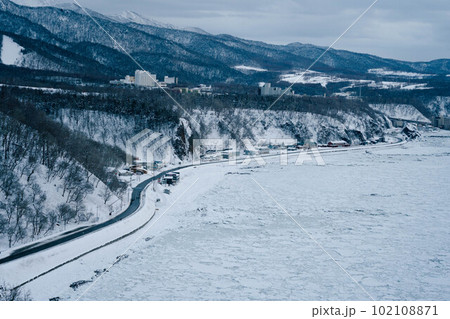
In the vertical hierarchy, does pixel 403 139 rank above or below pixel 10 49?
below

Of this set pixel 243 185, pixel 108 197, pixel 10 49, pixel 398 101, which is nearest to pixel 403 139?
pixel 398 101

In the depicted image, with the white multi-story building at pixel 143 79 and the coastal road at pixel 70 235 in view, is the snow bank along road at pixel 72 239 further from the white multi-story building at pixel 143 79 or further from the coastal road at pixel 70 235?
the white multi-story building at pixel 143 79

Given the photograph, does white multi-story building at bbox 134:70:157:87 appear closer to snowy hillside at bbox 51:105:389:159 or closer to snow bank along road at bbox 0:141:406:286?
snowy hillside at bbox 51:105:389:159

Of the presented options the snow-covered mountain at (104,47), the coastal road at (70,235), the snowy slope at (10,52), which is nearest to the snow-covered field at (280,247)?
the coastal road at (70,235)

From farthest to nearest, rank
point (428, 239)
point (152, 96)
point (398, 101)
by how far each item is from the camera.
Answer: point (398, 101), point (152, 96), point (428, 239)

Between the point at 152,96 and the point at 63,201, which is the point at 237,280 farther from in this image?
the point at 152,96

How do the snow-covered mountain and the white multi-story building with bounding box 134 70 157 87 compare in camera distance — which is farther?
the snow-covered mountain

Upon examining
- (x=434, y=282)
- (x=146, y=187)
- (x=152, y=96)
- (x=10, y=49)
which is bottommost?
(x=434, y=282)

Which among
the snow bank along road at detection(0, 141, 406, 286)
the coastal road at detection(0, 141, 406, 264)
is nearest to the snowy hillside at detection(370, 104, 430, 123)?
the coastal road at detection(0, 141, 406, 264)

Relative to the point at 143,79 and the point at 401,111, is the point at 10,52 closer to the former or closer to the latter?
the point at 143,79
